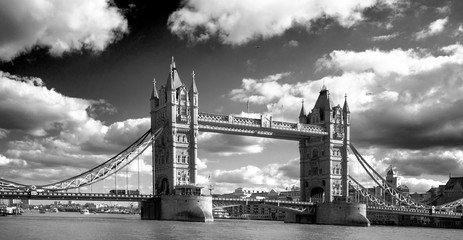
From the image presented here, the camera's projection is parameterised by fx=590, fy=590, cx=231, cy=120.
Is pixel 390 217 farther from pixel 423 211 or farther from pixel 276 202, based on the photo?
pixel 276 202

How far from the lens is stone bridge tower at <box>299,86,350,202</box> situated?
5020 inches

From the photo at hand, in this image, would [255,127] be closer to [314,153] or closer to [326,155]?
[326,155]

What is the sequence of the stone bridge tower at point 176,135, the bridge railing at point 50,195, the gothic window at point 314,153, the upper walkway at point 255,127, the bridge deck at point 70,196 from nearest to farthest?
the bridge railing at point 50,195
the bridge deck at point 70,196
the stone bridge tower at point 176,135
the upper walkway at point 255,127
the gothic window at point 314,153

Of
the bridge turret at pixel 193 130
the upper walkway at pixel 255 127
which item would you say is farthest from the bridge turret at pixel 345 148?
the bridge turret at pixel 193 130

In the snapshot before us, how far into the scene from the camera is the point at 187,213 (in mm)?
98750

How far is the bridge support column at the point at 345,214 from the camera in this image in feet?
381

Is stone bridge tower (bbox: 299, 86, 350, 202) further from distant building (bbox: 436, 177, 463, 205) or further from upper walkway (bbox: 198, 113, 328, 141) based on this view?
distant building (bbox: 436, 177, 463, 205)

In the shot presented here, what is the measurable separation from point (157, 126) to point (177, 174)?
455 inches

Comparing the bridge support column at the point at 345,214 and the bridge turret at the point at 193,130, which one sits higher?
the bridge turret at the point at 193,130

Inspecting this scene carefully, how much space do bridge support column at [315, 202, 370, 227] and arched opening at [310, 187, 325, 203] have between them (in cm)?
841

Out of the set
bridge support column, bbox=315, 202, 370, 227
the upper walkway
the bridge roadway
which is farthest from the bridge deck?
bridge support column, bbox=315, 202, 370, 227

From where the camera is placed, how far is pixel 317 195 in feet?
431

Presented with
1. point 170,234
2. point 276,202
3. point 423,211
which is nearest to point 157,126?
point 276,202

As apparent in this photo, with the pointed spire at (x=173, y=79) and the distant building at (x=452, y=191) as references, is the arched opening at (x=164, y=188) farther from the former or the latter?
the distant building at (x=452, y=191)
